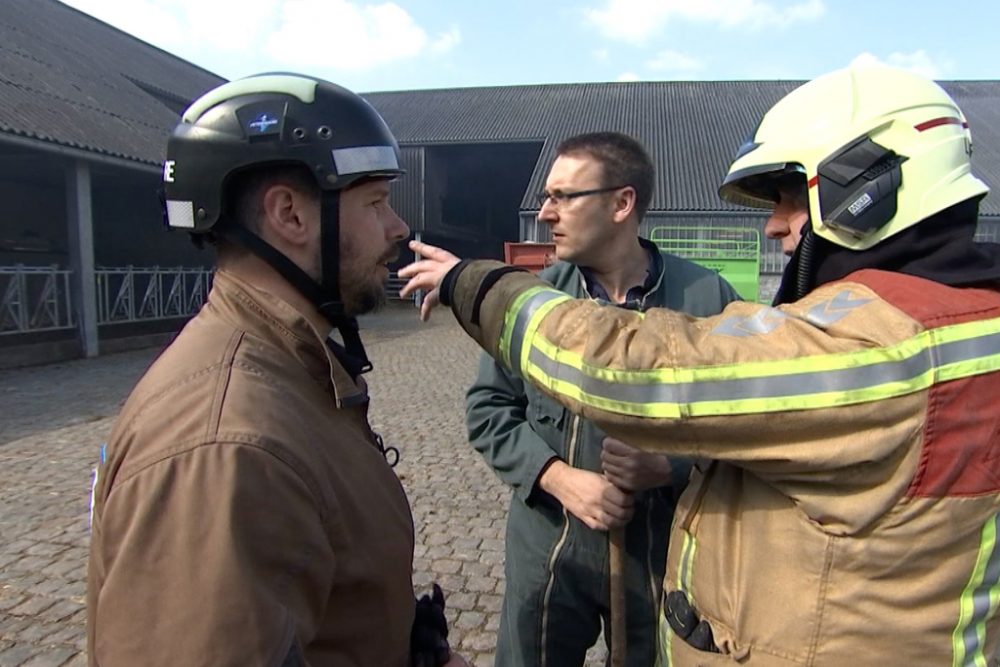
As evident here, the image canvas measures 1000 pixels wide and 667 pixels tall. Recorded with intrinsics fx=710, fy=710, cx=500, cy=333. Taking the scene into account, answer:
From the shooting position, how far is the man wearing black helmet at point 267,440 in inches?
41.9

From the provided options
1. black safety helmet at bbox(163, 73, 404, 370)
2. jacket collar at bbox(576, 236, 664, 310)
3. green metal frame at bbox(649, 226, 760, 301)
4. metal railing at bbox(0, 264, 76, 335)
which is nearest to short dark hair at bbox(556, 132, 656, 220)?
jacket collar at bbox(576, 236, 664, 310)

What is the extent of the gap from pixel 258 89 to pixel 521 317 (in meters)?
0.84

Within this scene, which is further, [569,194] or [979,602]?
[569,194]

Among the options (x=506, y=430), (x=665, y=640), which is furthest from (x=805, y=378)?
(x=506, y=430)

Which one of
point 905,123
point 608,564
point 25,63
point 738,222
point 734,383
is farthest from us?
point 738,222

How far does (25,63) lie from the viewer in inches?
558

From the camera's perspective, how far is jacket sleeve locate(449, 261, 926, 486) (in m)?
1.18

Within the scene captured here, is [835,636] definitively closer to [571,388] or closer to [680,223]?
[571,388]

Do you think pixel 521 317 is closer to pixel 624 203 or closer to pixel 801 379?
pixel 801 379

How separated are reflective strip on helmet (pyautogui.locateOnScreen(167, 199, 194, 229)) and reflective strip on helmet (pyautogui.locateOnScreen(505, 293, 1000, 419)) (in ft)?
3.21

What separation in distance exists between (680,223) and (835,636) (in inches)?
911

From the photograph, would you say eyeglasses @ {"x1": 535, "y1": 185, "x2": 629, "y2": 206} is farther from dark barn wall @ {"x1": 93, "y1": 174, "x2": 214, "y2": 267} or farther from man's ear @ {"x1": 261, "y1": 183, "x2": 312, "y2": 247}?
dark barn wall @ {"x1": 93, "y1": 174, "x2": 214, "y2": 267}

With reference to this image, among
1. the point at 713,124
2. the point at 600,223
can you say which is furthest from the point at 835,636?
the point at 713,124

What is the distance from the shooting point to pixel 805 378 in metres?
1.18
